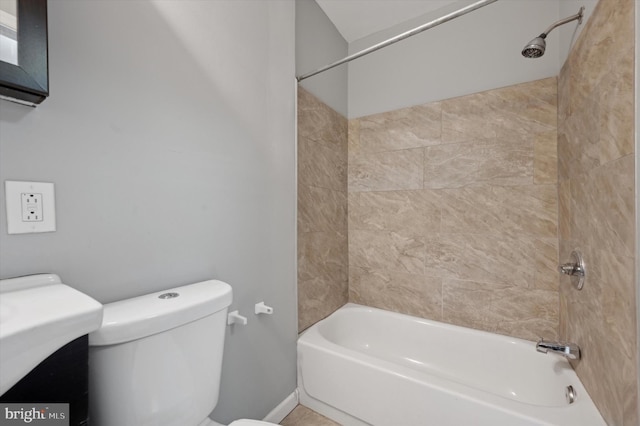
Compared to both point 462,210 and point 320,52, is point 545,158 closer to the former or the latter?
point 462,210

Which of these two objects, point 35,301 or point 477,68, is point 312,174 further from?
point 35,301

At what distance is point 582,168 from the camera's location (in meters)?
1.21

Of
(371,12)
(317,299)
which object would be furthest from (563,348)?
(371,12)

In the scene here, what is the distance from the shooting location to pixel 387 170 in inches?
81.9

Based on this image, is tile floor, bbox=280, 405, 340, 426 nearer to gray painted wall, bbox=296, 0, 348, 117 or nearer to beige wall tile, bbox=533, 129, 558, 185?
beige wall tile, bbox=533, 129, 558, 185

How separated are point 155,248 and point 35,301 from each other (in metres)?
0.38

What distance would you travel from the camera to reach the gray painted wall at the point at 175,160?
2.37ft

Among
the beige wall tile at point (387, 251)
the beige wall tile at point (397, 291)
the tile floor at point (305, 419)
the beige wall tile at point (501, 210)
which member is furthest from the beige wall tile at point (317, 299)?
the beige wall tile at point (501, 210)

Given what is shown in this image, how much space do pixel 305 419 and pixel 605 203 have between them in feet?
5.66

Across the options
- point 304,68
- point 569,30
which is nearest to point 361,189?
point 304,68

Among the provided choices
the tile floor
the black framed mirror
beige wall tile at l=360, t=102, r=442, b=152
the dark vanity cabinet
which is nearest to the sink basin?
the dark vanity cabinet

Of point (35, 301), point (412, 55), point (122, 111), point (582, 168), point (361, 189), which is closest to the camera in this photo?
point (35, 301)

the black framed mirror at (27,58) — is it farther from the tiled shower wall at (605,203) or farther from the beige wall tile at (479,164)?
the beige wall tile at (479,164)

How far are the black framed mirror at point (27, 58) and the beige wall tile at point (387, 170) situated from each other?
6.04 ft
